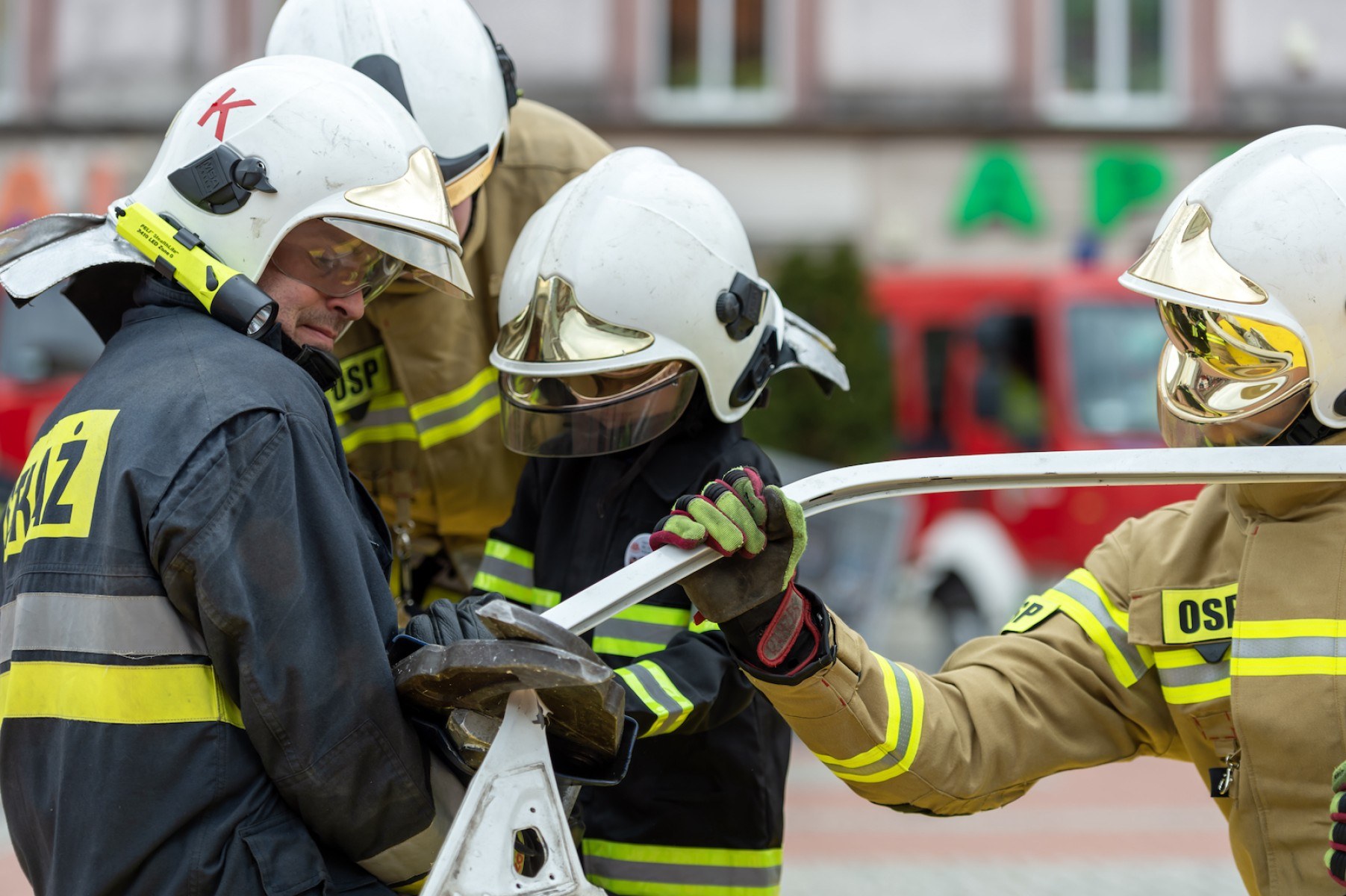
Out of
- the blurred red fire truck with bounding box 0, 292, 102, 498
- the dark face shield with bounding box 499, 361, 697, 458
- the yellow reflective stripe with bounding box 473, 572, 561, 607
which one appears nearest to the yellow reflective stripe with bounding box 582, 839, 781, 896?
the yellow reflective stripe with bounding box 473, 572, 561, 607

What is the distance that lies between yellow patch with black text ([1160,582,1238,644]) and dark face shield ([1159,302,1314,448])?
0.75 feet

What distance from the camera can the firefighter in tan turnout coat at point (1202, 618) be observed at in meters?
2.27

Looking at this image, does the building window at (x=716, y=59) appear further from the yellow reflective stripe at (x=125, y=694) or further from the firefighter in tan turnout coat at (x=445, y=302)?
the yellow reflective stripe at (x=125, y=694)

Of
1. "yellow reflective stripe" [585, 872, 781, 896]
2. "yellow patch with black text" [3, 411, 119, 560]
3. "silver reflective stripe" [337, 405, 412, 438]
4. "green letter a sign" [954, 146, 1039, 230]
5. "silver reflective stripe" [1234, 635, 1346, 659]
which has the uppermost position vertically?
"green letter a sign" [954, 146, 1039, 230]

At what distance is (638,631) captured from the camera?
2.76 meters

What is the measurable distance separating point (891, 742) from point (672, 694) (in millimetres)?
350

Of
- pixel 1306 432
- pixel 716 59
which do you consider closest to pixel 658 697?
pixel 1306 432

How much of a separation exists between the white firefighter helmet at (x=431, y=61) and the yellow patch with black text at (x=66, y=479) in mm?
1067

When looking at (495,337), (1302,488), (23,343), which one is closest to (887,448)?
(23,343)

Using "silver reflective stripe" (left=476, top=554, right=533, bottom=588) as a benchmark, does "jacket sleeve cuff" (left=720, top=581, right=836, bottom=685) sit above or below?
below

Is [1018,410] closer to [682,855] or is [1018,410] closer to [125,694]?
[682,855]

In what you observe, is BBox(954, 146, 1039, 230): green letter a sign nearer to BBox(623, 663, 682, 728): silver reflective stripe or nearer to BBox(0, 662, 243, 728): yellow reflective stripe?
BBox(623, 663, 682, 728): silver reflective stripe

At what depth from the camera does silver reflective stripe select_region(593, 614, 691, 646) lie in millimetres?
2730

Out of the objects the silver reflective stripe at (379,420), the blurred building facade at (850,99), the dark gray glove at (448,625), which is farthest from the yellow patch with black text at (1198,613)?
the blurred building facade at (850,99)
